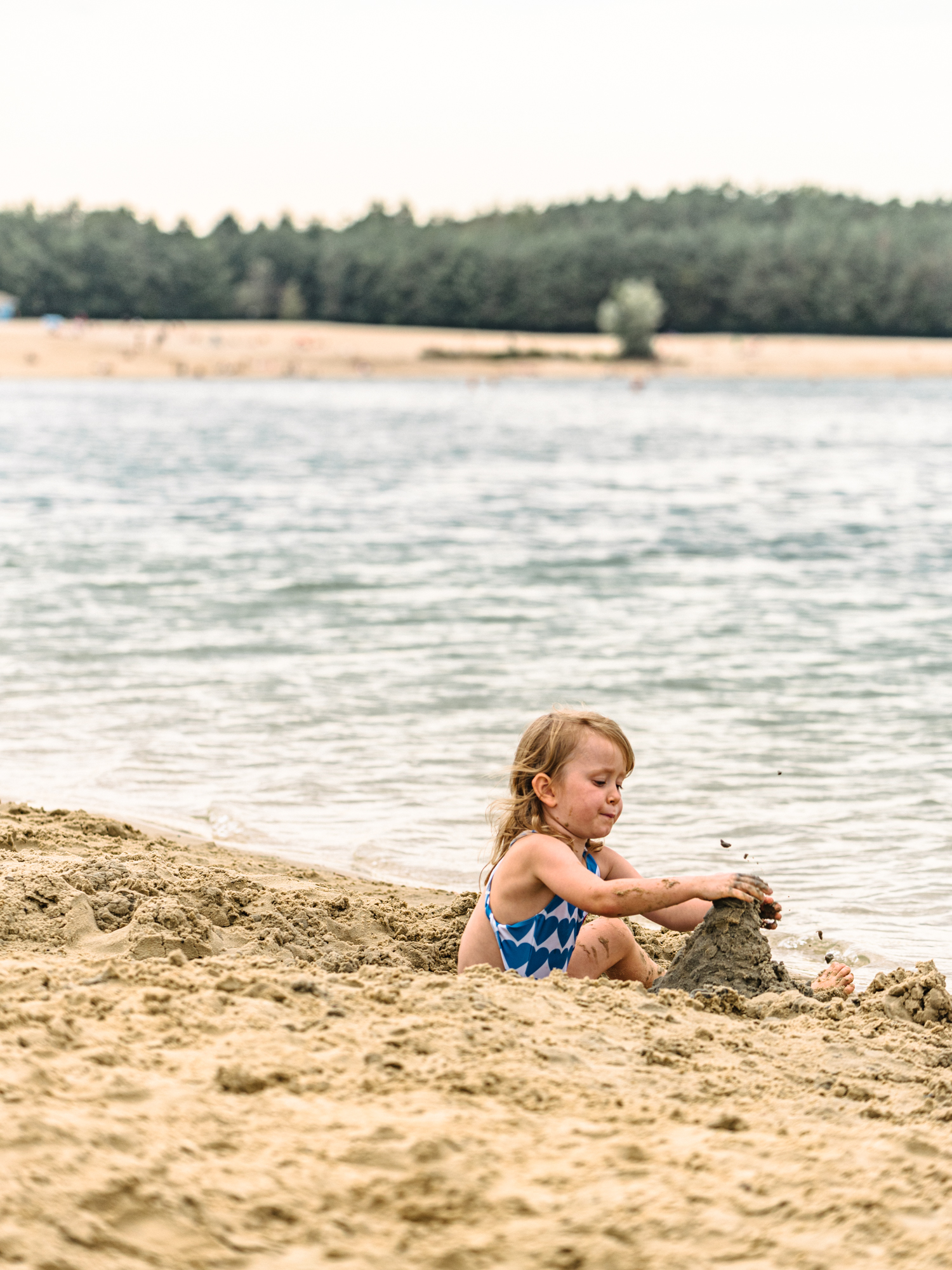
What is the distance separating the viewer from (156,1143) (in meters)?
2.30

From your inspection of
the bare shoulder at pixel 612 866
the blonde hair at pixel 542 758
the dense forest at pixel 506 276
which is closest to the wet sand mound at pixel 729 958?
the bare shoulder at pixel 612 866

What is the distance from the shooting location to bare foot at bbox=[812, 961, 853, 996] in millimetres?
3949

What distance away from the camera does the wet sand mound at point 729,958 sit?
156 inches

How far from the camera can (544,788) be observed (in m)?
3.96

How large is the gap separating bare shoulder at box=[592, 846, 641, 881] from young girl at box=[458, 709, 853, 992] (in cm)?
14

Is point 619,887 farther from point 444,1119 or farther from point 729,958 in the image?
point 444,1119

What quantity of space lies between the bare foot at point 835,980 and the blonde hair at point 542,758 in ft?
2.46

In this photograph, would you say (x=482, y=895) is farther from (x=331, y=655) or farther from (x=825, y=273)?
(x=825, y=273)

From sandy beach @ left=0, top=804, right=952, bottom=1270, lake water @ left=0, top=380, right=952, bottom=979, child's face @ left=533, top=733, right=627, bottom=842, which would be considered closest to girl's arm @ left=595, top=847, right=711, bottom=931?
child's face @ left=533, top=733, right=627, bottom=842

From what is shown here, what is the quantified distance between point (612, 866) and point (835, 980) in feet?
2.37

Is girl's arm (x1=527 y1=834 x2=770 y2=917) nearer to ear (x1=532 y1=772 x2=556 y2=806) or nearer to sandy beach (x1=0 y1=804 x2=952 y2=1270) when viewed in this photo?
ear (x1=532 y1=772 x2=556 y2=806)

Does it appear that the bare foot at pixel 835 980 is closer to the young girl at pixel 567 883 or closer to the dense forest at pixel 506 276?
the young girl at pixel 567 883

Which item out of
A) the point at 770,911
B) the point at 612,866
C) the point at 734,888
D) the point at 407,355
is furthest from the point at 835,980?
the point at 407,355

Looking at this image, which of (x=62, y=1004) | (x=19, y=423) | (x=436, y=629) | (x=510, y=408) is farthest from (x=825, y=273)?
(x=62, y=1004)
